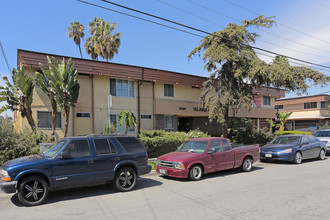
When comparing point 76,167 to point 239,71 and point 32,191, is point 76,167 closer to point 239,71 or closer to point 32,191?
point 32,191

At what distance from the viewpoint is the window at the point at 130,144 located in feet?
25.8

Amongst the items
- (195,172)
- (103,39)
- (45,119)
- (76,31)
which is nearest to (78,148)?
(195,172)

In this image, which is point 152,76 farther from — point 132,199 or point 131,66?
point 132,199

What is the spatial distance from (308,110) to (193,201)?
135 feet

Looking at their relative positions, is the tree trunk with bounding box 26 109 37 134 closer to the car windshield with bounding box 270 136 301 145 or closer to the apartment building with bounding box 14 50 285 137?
the apartment building with bounding box 14 50 285 137

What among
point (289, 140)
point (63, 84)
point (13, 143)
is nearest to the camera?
point (13, 143)

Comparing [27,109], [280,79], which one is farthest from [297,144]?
[27,109]

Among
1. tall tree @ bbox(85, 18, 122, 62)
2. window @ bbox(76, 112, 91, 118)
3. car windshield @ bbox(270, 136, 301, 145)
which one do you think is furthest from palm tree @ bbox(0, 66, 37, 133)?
tall tree @ bbox(85, 18, 122, 62)

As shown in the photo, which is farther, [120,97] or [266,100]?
[266,100]

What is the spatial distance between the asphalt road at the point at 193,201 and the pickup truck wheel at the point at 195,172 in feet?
0.71

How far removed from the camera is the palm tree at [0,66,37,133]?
12625mm

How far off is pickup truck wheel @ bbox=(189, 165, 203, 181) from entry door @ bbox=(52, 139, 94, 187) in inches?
135

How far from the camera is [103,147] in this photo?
749 cm

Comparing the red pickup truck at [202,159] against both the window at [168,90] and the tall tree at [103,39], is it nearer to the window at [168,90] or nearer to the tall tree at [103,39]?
the window at [168,90]
